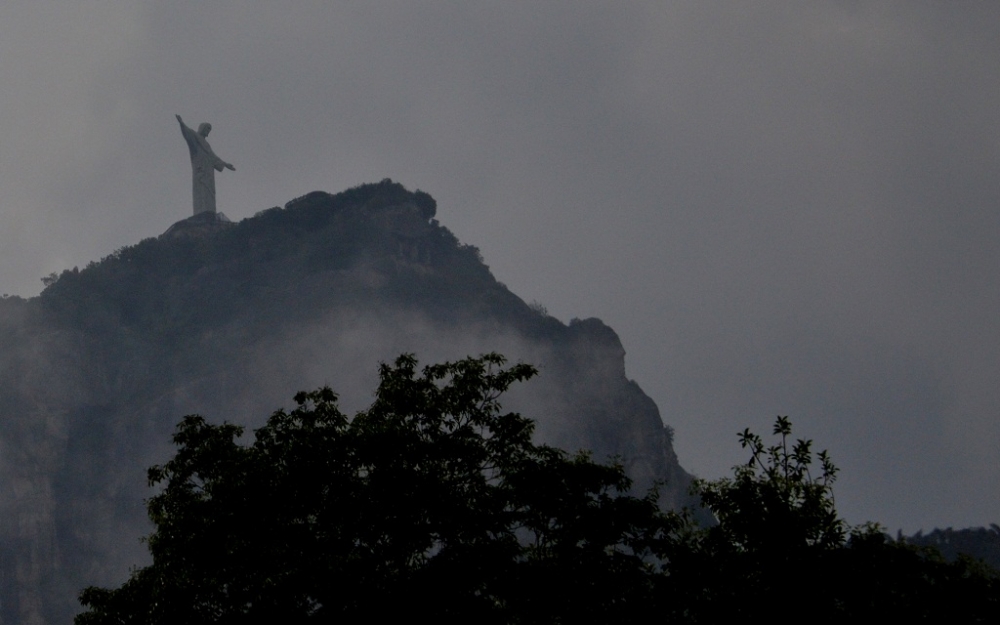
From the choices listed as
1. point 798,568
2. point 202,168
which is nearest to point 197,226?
point 202,168

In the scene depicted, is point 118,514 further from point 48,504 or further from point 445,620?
point 445,620

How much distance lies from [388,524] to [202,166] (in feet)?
495

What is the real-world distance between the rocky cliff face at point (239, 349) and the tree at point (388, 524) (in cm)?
10803

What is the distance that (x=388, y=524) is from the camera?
1953cm

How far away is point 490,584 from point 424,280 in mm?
141508

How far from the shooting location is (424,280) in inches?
6280

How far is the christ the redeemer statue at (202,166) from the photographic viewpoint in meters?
157

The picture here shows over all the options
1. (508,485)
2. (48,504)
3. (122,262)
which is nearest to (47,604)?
(48,504)

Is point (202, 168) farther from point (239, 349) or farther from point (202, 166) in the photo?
point (239, 349)

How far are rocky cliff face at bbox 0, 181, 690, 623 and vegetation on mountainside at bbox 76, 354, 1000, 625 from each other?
108 m

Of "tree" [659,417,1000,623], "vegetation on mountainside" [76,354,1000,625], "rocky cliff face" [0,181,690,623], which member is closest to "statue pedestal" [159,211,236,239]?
"rocky cliff face" [0,181,690,623]

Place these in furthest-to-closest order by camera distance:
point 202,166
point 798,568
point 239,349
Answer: point 202,166 < point 239,349 < point 798,568

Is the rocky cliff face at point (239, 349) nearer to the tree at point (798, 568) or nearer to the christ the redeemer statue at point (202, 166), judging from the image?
the christ the redeemer statue at point (202, 166)

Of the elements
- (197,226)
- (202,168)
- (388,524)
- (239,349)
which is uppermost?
(202,168)
